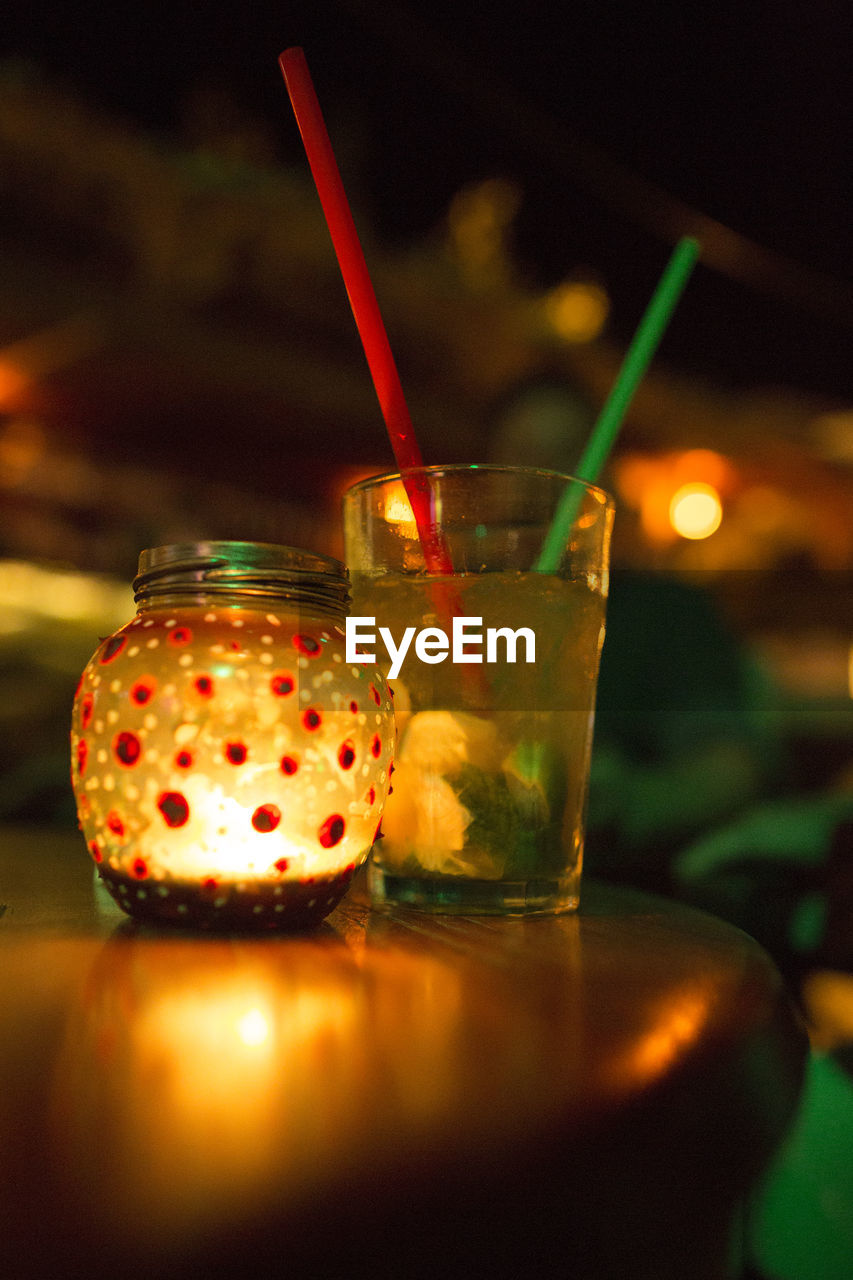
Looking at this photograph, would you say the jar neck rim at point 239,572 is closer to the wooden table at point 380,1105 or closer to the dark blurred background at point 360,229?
the wooden table at point 380,1105

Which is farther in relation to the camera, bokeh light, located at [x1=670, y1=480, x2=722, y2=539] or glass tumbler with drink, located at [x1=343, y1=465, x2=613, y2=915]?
bokeh light, located at [x1=670, y1=480, x2=722, y2=539]

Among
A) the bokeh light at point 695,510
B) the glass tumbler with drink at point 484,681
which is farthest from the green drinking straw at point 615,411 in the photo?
the bokeh light at point 695,510

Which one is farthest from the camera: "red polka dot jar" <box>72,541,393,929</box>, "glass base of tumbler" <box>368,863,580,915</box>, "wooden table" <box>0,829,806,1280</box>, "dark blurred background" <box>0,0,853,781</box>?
"dark blurred background" <box>0,0,853,781</box>

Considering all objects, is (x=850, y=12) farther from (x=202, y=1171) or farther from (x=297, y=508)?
(x=202, y=1171)

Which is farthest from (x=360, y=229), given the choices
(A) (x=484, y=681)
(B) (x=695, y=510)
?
(A) (x=484, y=681)

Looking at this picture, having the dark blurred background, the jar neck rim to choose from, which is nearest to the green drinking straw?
the jar neck rim

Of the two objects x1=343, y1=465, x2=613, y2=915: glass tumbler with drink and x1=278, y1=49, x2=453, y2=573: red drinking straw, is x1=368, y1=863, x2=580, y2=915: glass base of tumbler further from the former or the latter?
x1=278, y1=49, x2=453, y2=573: red drinking straw

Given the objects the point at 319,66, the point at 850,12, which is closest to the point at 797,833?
the point at 850,12

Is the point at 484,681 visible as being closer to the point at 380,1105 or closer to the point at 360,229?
the point at 380,1105
